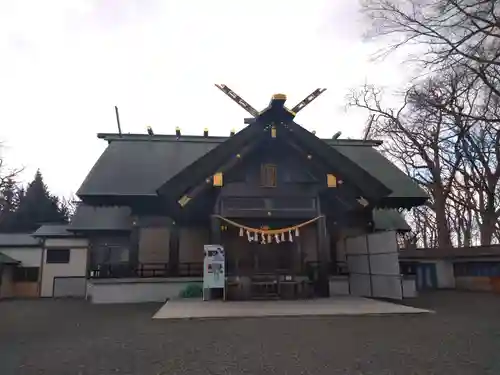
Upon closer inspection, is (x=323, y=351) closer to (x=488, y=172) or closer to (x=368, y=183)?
(x=368, y=183)

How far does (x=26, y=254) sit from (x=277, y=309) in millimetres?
15480

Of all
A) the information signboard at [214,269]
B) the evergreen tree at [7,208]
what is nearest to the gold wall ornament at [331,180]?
the information signboard at [214,269]

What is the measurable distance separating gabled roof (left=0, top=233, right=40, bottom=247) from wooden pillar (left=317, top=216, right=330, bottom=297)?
1470 centimetres

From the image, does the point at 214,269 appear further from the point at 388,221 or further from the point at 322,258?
the point at 388,221

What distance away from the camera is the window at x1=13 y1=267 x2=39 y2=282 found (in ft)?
62.2

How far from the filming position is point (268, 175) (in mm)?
11789

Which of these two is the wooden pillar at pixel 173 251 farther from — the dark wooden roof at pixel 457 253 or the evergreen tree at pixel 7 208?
the evergreen tree at pixel 7 208

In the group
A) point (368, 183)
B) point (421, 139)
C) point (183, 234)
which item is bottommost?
point (183, 234)

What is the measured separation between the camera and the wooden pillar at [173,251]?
13.1 m

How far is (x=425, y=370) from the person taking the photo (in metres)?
4.31

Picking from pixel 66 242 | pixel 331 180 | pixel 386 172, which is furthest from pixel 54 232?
pixel 386 172

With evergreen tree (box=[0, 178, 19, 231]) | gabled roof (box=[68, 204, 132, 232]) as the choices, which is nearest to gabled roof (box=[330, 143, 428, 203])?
gabled roof (box=[68, 204, 132, 232])

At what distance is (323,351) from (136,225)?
972cm

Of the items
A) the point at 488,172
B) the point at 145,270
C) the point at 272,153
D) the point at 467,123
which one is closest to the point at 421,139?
the point at 488,172
